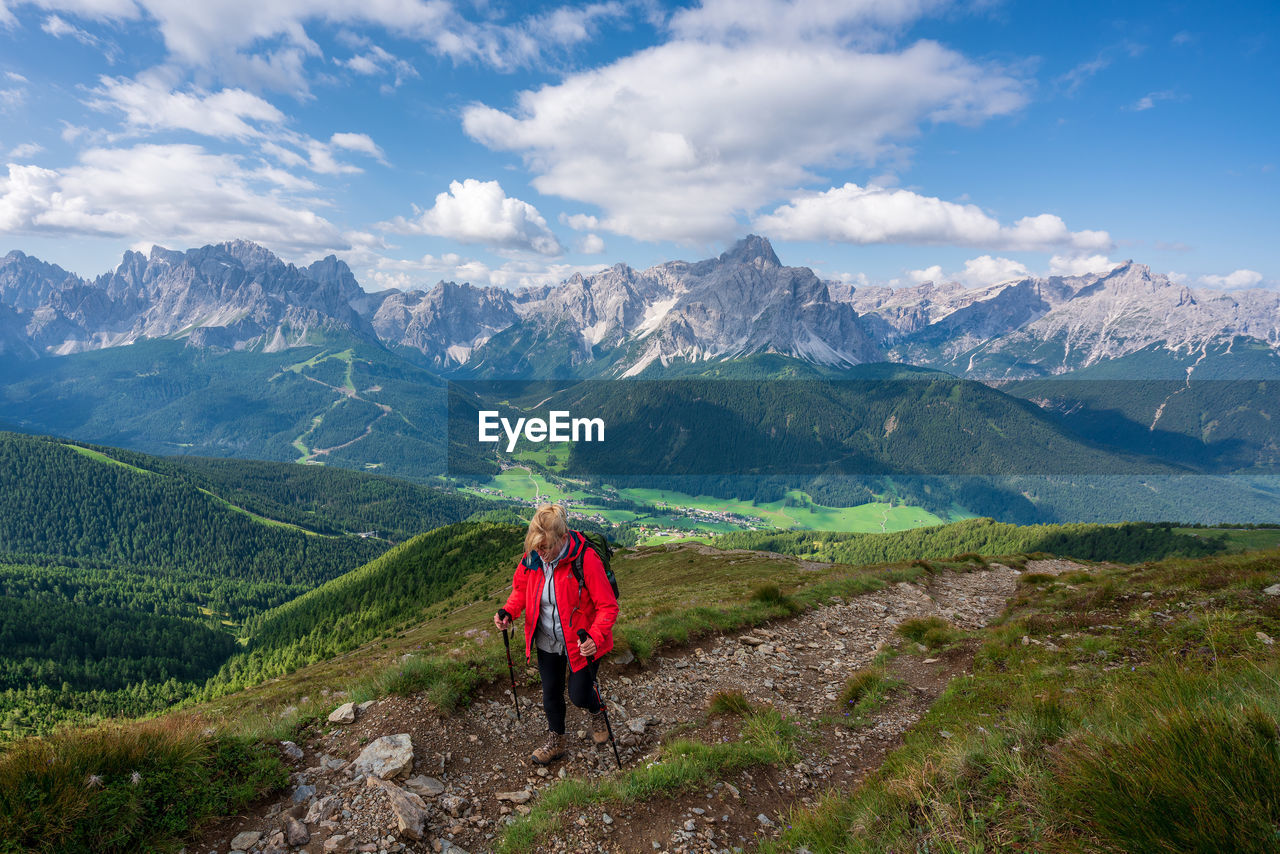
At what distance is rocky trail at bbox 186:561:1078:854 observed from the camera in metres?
6.58

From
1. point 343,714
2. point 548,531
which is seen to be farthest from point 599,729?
point 343,714

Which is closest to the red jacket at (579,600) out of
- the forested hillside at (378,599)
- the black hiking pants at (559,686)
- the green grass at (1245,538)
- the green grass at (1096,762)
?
the black hiking pants at (559,686)

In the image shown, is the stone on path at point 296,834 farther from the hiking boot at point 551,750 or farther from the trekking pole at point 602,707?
the trekking pole at point 602,707

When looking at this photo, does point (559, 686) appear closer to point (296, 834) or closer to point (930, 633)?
point (296, 834)

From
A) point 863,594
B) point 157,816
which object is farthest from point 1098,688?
point 863,594

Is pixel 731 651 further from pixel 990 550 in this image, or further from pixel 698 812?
pixel 990 550

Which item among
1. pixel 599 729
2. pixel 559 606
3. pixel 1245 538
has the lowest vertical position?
pixel 1245 538

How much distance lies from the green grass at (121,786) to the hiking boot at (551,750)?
3905 mm

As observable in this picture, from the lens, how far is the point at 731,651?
572 inches

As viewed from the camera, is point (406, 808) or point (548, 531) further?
point (548, 531)

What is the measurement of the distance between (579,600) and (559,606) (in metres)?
0.35

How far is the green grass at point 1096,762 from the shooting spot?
12.2 feet

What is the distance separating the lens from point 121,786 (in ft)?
19.4

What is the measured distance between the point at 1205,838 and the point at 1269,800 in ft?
2.33
